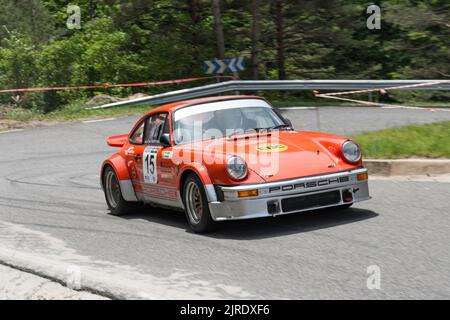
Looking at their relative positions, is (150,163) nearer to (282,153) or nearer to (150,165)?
(150,165)

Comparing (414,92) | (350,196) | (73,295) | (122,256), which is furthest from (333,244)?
(414,92)

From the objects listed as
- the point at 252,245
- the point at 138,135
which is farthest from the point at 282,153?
the point at 138,135

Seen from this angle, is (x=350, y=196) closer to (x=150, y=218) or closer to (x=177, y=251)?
(x=177, y=251)

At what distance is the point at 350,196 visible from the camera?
337 inches

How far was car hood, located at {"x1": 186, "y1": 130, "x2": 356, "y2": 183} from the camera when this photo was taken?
8.34 metres

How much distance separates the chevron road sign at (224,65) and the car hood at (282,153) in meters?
Answer: 15.6

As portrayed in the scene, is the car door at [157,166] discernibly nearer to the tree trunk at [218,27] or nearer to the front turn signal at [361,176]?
the front turn signal at [361,176]

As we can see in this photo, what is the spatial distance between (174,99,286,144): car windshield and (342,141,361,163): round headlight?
0.99m

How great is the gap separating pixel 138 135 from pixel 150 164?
33.8 inches

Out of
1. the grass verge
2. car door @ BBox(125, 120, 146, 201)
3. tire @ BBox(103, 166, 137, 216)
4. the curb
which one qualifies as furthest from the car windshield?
the grass verge

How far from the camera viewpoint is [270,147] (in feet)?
28.6

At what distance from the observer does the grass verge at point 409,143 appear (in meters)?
11.4

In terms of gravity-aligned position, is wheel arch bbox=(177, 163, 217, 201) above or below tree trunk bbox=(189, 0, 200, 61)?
below

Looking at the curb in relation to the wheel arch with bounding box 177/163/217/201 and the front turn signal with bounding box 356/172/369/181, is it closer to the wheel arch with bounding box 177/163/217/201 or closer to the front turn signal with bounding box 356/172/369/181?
the front turn signal with bounding box 356/172/369/181
